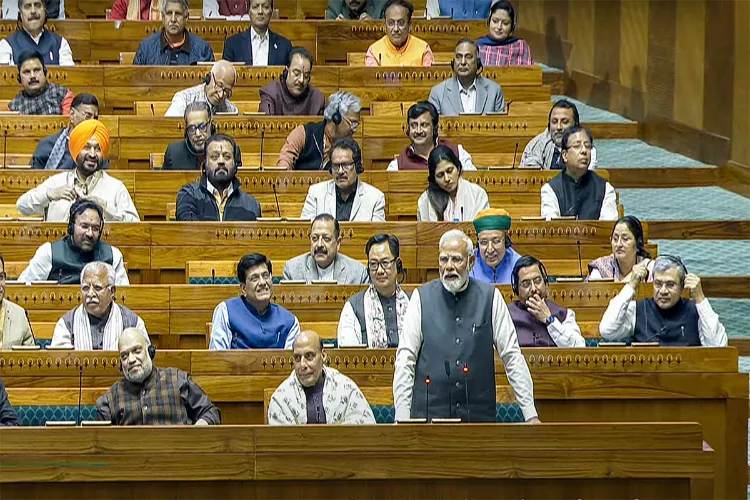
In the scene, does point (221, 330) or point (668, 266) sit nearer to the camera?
point (668, 266)

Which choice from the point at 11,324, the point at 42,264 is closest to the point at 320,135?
the point at 42,264

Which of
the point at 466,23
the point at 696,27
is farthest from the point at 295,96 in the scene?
the point at 696,27

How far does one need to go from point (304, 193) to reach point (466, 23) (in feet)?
6.82

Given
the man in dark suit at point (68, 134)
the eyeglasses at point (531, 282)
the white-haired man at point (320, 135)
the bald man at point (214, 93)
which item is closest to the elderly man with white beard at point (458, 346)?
the eyeglasses at point (531, 282)

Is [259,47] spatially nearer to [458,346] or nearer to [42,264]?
[42,264]

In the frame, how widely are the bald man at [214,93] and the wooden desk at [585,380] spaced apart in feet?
6.48

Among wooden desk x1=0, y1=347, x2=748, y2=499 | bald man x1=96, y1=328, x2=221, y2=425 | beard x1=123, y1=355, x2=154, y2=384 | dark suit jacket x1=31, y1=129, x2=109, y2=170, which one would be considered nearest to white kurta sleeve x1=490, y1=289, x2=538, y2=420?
wooden desk x1=0, y1=347, x2=748, y2=499

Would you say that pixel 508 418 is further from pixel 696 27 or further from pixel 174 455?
pixel 696 27

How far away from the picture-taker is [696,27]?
7.54 meters

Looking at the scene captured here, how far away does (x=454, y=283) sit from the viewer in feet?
13.4

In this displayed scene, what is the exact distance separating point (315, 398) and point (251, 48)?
3272mm

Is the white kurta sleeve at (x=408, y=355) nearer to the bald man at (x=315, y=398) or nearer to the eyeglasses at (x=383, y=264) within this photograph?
the bald man at (x=315, y=398)

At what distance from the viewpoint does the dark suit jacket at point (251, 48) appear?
7133 mm

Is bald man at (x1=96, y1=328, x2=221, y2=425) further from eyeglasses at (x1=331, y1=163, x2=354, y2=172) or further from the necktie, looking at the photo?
the necktie
